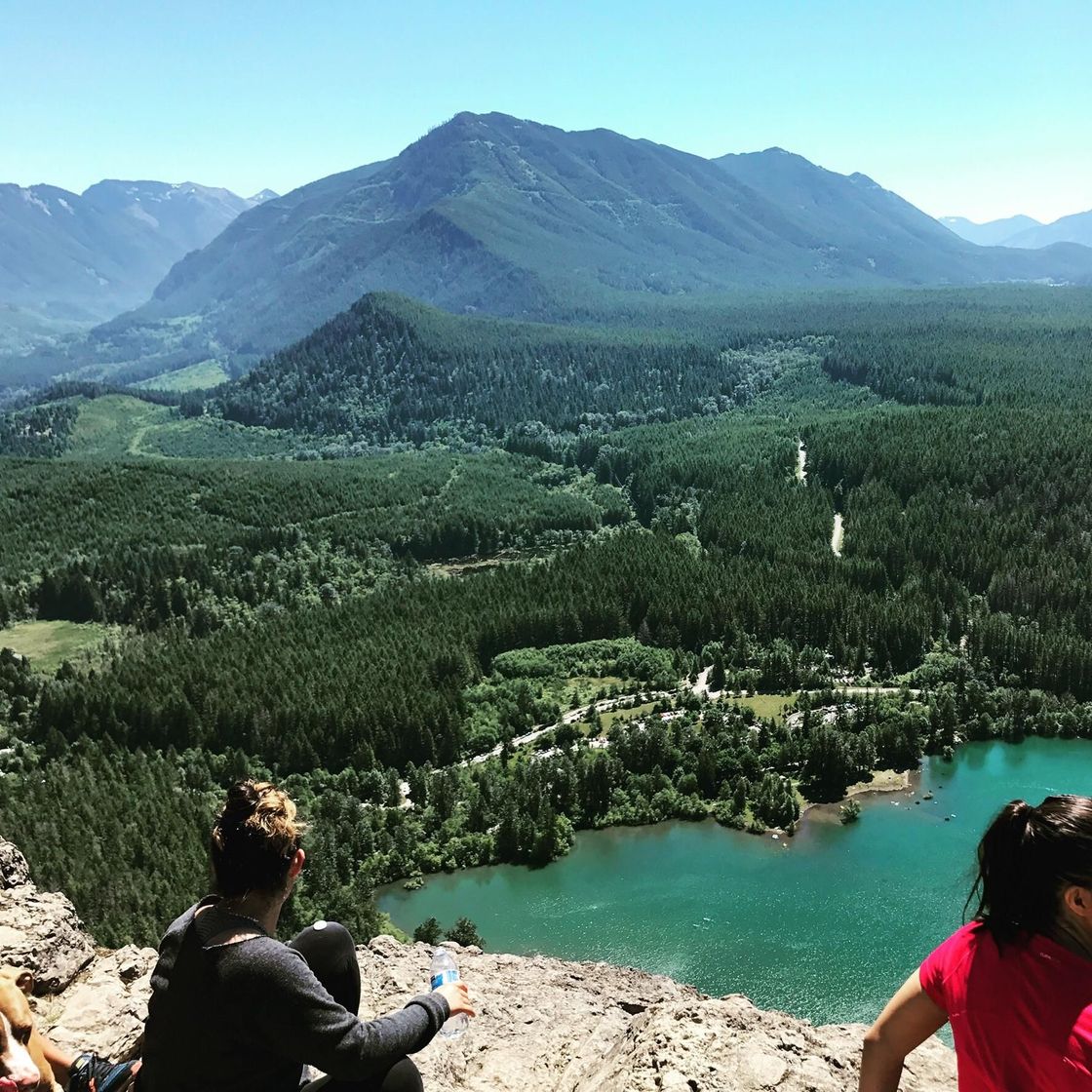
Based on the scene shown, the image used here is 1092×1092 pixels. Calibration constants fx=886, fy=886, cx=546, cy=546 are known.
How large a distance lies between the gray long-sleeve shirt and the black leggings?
0.91 m

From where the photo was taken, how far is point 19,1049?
1091 centimetres

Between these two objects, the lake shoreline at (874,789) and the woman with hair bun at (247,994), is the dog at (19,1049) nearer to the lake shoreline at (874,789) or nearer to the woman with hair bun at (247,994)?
the woman with hair bun at (247,994)

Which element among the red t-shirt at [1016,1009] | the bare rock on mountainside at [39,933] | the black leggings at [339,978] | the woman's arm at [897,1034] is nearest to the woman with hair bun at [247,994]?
the black leggings at [339,978]

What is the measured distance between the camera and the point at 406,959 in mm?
27906

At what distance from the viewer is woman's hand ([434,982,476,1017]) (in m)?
10.2

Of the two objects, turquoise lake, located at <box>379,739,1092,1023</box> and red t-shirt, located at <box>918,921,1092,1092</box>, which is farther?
turquoise lake, located at <box>379,739,1092,1023</box>

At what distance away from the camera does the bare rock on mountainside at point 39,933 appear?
1923 centimetres

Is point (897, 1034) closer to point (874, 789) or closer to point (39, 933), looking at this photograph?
point (39, 933)

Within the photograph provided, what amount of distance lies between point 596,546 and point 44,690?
74361 millimetres

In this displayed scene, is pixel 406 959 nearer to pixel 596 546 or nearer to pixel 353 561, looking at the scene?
pixel 596 546

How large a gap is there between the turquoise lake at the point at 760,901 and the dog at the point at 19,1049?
43.3 meters

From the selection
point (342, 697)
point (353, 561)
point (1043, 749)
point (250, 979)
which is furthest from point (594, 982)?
point (353, 561)

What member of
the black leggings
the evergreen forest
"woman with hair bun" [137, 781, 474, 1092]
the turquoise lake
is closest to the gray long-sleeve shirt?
"woman with hair bun" [137, 781, 474, 1092]

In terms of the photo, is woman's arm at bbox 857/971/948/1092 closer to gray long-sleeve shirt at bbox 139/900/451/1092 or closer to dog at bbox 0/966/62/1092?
gray long-sleeve shirt at bbox 139/900/451/1092
